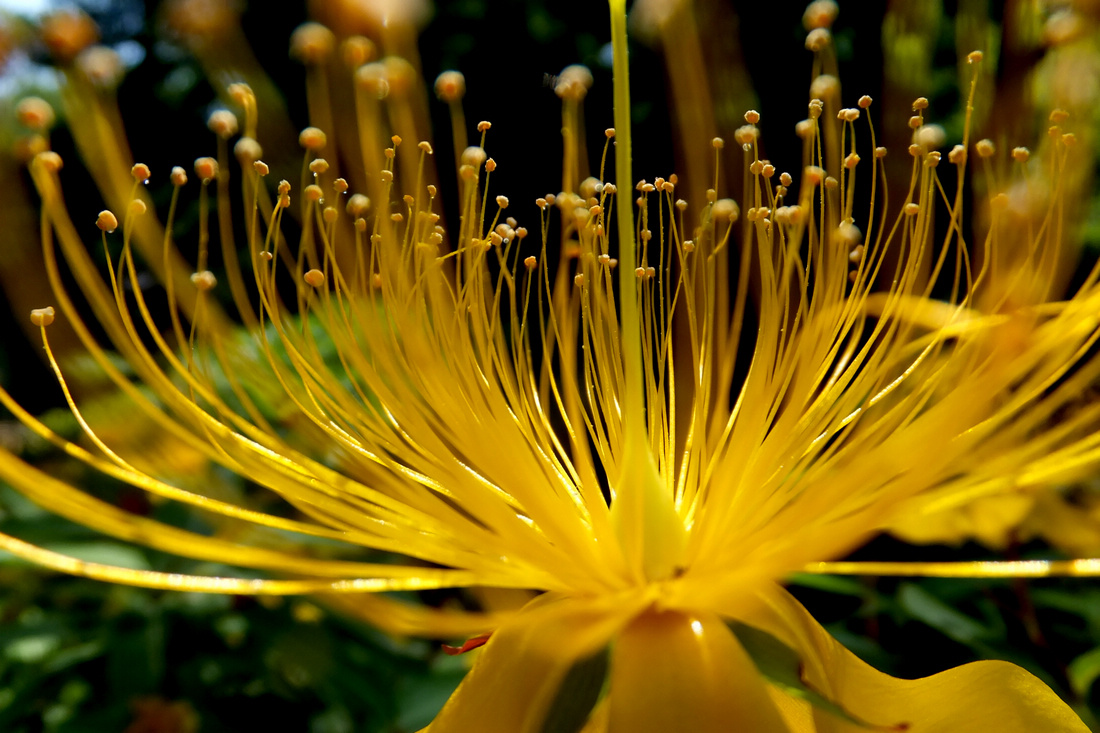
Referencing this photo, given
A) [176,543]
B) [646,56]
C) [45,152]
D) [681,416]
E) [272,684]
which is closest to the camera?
[176,543]

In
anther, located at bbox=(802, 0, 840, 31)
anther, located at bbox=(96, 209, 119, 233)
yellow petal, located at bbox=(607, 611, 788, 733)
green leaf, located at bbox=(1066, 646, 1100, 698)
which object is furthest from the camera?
green leaf, located at bbox=(1066, 646, 1100, 698)

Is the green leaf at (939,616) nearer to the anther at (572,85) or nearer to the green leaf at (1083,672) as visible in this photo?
the green leaf at (1083,672)

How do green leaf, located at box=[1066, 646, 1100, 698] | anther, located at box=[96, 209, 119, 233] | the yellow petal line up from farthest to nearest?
green leaf, located at box=[1066, 646, 1100, 698], anther, located at box=[96, 209, 119, 233], the yellow petal

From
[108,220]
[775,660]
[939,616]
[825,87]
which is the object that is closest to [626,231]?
[825,87]

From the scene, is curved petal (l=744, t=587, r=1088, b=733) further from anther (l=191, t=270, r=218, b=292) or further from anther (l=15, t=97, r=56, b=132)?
anther (l=15, t=97, r=56, b=132)

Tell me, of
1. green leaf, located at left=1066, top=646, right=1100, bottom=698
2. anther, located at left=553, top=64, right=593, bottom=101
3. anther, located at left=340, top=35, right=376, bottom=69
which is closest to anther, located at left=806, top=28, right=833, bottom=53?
anther, located at left=553, top=64, right=593, bottom=101

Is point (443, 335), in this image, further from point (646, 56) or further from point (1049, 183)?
point (646, 56)

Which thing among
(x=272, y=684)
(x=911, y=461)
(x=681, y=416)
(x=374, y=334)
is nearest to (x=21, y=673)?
(x=272, y=684)
